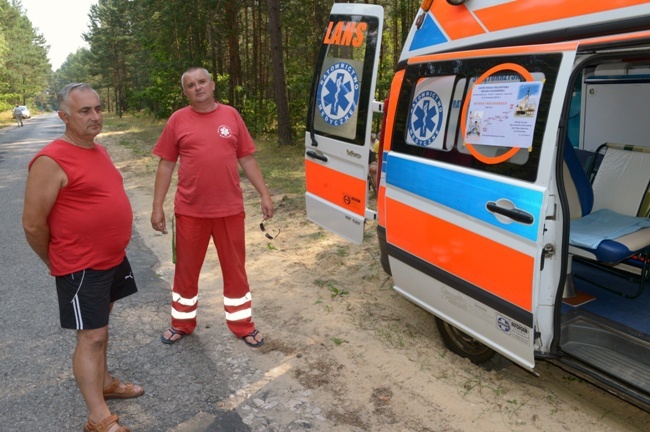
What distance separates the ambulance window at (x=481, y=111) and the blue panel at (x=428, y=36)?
0.17 metres

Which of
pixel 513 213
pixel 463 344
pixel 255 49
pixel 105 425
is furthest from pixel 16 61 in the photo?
pixel 513 213

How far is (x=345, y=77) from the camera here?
396 cm

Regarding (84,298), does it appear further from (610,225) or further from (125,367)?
(610,225)

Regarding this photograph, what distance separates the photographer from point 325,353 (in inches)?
152

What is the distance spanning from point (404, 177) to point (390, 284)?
1794 mm

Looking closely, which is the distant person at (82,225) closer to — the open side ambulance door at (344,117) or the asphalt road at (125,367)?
the asphalt road at (125,367)

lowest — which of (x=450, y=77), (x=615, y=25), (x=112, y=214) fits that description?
(x=112, y=214)

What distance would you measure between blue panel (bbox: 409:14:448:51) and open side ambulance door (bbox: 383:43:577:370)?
0.14 m

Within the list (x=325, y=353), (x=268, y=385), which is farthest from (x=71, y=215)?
(x=325, y=353)

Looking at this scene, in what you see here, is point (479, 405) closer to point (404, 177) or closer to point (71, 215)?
point (404, 177)

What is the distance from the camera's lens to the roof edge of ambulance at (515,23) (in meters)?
2.46

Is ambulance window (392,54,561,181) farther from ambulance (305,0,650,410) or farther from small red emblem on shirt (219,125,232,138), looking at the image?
small red emblem on shirt (219,125,232,138)

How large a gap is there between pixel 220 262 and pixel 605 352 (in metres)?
2.63

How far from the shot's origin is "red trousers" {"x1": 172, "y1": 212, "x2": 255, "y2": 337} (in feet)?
12.5
